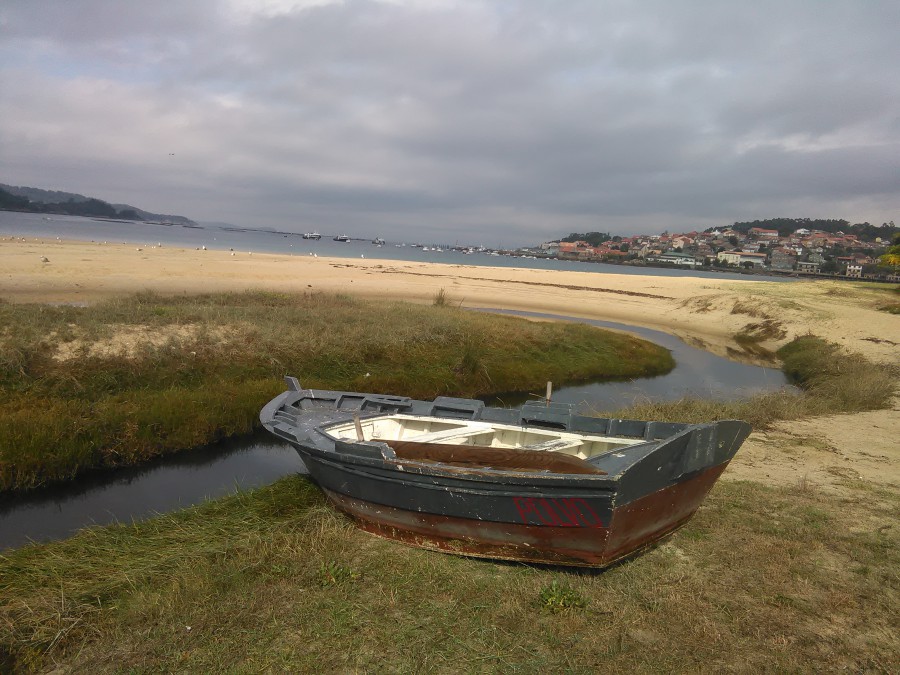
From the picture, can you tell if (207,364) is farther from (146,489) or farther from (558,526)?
(558,526)

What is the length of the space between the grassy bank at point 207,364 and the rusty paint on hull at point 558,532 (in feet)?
20.6

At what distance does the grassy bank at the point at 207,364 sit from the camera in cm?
1015

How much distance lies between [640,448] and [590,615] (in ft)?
8.05

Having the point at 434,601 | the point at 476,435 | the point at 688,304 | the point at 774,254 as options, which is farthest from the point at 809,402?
the point at 774,254

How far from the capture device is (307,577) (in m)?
5.98

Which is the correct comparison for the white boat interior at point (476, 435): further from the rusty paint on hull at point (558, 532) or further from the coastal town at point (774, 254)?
the coastal town at point (774, 254)

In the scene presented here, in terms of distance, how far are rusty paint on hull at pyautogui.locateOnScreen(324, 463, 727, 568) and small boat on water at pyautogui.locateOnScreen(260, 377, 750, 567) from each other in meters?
0.02

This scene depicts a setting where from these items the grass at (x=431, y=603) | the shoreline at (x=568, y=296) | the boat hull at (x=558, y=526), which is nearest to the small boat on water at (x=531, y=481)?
the boat hull at (x=558, y=526)

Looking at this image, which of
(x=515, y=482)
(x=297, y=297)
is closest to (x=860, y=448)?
(x=515, y=482)

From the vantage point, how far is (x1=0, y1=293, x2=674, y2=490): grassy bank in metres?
10.1

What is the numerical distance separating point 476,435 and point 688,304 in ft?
135

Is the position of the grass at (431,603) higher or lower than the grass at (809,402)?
lower

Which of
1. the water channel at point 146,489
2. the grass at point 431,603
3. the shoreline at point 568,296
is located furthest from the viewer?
the shoreline at point 568,296

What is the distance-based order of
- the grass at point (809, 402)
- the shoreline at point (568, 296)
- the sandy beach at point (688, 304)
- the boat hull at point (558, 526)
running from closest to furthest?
1. the boat hull at point (558, 526)
2. the sandy beach at point (688, 304)
3. the grass at point (809, 402)
4. the shoreline at point (568, 296)
